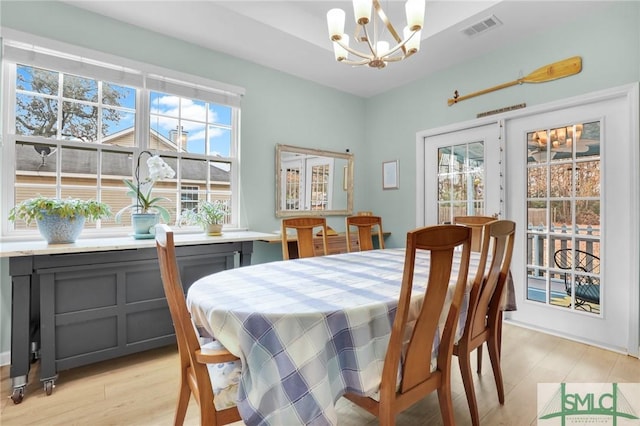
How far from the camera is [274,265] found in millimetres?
1923

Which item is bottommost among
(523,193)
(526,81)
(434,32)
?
(523,193)

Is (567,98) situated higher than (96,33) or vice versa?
(96,33)

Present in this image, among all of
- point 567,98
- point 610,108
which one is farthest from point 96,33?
point 610,108

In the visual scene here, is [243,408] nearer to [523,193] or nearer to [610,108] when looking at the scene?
[523,193]

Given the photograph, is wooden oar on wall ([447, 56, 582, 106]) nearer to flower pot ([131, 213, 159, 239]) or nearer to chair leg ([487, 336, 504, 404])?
chair leg ([487, 336, 504, 404])

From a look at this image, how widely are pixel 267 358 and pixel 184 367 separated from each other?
54 centimetres

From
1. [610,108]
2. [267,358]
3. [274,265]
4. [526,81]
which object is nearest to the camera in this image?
[267,358]

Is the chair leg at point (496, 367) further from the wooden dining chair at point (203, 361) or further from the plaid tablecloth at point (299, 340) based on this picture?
the wooden dining chair at point (203, 361)

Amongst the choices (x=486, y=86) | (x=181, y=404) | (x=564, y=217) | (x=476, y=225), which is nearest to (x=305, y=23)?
(x=486, y=86)

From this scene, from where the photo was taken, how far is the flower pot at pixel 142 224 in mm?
2479

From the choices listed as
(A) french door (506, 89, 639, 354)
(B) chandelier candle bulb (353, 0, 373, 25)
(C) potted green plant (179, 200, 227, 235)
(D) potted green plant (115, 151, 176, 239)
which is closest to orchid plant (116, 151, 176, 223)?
(D) potted green plant (115, 151, 176, 239)

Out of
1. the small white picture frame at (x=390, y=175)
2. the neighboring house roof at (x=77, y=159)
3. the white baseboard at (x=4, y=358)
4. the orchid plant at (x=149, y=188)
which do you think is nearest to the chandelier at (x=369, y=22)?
the orchid plant at (x=149, y=188)

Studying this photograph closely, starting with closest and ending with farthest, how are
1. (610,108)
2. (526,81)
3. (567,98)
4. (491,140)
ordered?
(610,108), (567,98), (526,81), (491,140)

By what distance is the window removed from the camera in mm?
2395
